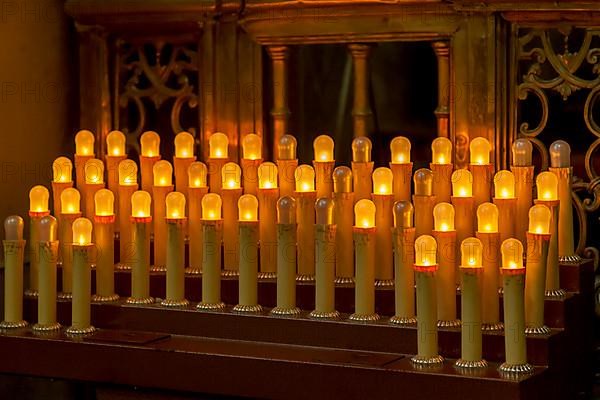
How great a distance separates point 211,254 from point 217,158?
0.27m

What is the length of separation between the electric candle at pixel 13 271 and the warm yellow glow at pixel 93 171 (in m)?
0.19

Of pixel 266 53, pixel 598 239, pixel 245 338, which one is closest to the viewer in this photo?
pixel 245 338

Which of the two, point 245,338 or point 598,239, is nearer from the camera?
point 245,338

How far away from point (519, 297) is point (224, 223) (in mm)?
622

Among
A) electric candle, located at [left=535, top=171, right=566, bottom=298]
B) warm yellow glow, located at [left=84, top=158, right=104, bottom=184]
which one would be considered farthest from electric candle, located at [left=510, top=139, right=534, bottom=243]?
warm yellow glow, located at [left=84, top=158, right=104, bottom=184]

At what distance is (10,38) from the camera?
2.90m

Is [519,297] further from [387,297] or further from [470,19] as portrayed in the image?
[470,19]

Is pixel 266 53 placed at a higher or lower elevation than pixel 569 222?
higher

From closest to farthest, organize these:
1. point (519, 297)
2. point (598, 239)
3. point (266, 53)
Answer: point (519, 297) < point (598, 239) < point (266, 53)

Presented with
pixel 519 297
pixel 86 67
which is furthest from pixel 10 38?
pixel 519 297

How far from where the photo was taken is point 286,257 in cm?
241

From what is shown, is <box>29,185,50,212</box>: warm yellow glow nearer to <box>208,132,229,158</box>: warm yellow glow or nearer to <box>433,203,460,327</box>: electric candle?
<box>208,132,229,158</box>: warm yellow glow

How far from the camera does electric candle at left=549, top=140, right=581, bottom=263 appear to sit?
244 cm

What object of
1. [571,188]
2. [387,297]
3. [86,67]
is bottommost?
[387,297]
